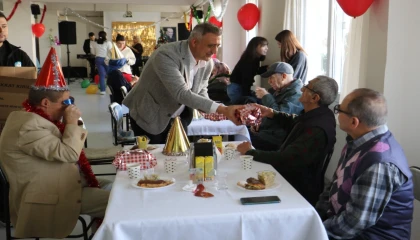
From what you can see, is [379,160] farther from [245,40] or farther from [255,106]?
[245,40]

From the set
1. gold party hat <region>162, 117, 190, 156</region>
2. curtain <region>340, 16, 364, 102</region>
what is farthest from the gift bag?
gold party hat <region>162, 117, 190, 156</region>

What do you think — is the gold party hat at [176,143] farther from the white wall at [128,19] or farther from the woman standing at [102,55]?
the white wall at [128,19]

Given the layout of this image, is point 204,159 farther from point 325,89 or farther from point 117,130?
point 117,130

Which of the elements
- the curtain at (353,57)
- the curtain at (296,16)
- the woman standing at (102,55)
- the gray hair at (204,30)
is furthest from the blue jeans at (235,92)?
the woman standing at (102,55)

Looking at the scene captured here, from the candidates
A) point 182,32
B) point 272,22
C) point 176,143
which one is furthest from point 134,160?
point 182,32

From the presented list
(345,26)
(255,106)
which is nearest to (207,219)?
(255,106)

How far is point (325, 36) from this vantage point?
5.01 m

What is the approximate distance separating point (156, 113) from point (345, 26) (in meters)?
2.26

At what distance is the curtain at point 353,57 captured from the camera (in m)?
3.35

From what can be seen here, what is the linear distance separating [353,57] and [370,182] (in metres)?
1.98

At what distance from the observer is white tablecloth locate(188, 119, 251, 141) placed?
12.7 ft

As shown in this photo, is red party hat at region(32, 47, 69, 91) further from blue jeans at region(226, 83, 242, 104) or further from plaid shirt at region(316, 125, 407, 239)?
blue jeans at region(226, 83, 242, 104)

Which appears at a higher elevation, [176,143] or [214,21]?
[214,21]

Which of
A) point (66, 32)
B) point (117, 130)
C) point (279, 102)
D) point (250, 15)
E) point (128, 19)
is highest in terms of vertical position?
point (128, 19)
